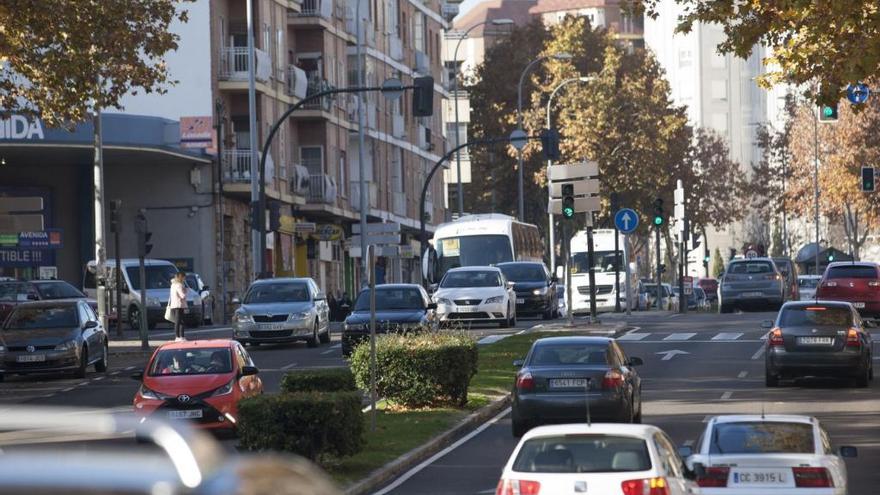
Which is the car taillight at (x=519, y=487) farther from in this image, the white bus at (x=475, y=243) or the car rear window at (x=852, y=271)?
the white bus at (x=475, y=243)

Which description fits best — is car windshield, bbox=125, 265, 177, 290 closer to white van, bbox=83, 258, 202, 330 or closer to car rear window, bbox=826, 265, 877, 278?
white van, bbox=83, 258, 202, 330

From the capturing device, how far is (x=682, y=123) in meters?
85.9

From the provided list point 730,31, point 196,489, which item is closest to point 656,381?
point 730,31

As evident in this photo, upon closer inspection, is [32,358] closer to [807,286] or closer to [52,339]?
[52,339]

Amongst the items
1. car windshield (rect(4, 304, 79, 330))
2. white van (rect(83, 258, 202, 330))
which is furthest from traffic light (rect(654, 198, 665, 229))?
car windshield (rect(4, 304, 79, 330))

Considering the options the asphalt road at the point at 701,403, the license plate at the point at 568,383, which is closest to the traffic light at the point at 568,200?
the asphalt road at the point at 701,403

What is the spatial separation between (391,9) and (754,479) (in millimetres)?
72274

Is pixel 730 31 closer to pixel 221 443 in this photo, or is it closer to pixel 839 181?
pixel 221 443

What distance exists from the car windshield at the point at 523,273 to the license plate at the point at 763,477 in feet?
141

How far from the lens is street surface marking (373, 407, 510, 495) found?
1975 cm

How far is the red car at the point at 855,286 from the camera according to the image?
47.9 metres

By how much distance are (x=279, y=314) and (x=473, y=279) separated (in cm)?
984

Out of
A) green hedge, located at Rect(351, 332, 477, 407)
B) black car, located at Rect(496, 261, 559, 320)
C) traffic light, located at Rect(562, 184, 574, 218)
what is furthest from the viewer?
black car, located at Rect(496, 261, 559, 320)

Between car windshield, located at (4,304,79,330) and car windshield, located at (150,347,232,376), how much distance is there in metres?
10.7
